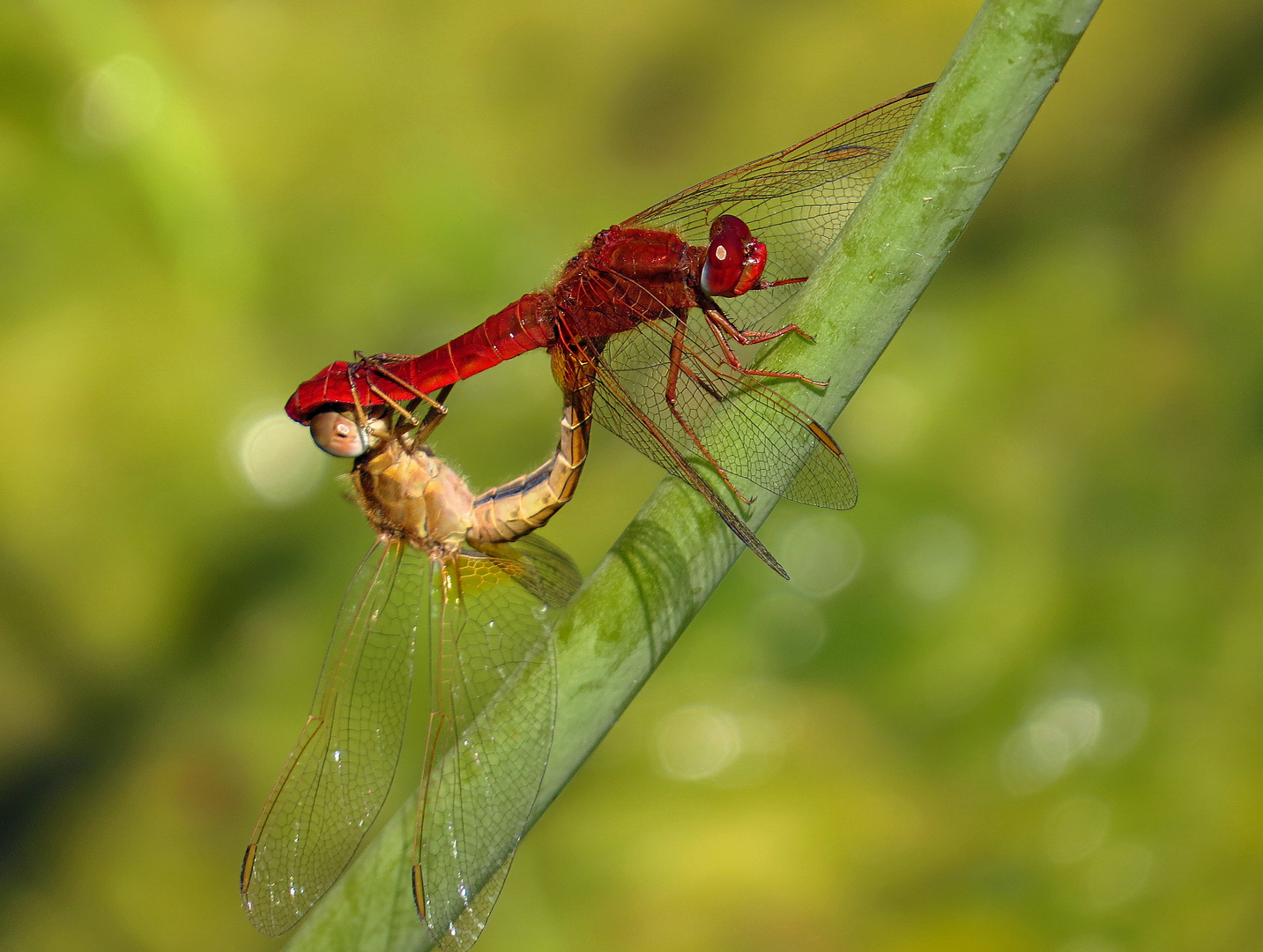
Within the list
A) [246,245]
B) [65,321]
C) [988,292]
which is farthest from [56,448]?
[988,292]

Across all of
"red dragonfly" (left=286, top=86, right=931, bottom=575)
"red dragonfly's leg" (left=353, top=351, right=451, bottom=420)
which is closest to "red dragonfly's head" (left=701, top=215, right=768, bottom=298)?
"red dragonfly" (left=286, top=86, right=931, bottom=575)

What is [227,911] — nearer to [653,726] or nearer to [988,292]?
[653,726]

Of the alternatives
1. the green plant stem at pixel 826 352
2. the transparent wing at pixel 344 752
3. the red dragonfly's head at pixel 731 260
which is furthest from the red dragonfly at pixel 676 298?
the green plant stem at pixel 826 352

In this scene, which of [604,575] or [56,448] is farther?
[56,448]

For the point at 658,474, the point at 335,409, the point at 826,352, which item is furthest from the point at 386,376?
the point at 826,352

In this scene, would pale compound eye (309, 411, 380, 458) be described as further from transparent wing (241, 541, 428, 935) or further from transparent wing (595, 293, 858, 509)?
transparent wing (595, 293, 858, 509)

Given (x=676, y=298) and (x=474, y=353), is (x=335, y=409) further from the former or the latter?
(x=676, y=298)

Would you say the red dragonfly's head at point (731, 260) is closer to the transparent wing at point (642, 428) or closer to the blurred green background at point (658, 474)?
the transparent wing at point (642, 428)
